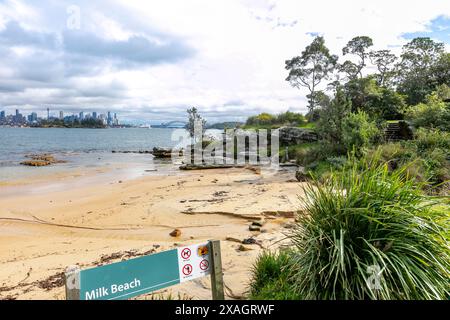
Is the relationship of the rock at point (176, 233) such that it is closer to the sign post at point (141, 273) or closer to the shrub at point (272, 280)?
the shrub at point (272, 280)

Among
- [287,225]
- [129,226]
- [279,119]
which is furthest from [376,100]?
[129,226]

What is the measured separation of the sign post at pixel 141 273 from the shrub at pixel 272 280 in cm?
92

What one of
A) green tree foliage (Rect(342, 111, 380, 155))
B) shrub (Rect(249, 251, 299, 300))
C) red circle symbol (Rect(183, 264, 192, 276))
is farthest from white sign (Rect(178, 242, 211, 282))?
green tree foliage (Rect(342, 111, 380, 155))

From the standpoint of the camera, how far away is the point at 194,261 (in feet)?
10.2

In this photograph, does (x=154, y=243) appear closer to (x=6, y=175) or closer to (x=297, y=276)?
(x=297, y=276)

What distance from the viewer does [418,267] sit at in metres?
3.25

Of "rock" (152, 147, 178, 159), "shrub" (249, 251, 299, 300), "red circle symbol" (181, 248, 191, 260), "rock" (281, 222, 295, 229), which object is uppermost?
"red circle symbol" (181, 248, 191, 260)

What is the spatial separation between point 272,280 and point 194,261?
60.8 inches

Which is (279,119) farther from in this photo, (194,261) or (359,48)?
(194,261)

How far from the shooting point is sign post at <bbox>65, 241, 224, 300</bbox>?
8.19 ft

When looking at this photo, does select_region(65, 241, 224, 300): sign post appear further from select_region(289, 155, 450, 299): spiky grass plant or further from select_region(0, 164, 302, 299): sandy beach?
select_region(289, 155, 450, 299): spiky grass plant

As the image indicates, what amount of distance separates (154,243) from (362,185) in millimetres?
5102

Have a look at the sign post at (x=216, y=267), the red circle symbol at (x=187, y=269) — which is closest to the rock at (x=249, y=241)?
the sign post at (x=216, y=267)

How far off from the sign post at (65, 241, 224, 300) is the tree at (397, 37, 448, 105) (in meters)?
28.4
